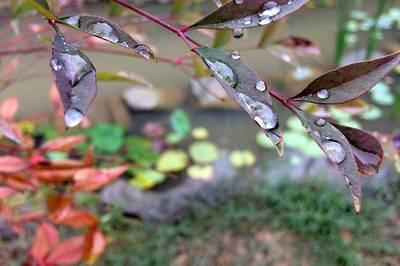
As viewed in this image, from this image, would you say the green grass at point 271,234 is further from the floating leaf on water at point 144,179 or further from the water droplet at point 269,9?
the water droplet at point 269,9

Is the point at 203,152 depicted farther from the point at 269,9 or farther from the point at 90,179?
the point at 269,9

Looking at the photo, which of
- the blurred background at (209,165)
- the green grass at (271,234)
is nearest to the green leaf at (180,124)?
the blurred background at (209,165)

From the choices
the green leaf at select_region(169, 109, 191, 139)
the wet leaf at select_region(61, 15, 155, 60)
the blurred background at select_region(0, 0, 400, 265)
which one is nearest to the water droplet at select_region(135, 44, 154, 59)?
the wet leaf at select_region(61, 15, 155, 60)

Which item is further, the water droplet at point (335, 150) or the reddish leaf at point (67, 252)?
the reddish leaf at point (67, 252)

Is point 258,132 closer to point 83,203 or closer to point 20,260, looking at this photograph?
point 83,203

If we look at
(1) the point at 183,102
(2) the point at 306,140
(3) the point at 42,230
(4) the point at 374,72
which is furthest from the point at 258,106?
(1) the point at 183,102
